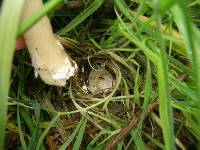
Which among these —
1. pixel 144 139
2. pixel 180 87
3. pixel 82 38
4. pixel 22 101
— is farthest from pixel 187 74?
pixel 22 101

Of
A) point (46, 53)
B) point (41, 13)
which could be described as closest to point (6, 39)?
point (41, 13)

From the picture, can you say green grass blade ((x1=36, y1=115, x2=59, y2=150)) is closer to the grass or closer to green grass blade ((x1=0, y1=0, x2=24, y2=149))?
the grass

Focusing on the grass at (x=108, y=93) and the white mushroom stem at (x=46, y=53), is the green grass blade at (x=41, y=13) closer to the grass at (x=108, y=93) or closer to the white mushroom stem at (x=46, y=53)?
the white mushroom stem at (x=46, y=53)

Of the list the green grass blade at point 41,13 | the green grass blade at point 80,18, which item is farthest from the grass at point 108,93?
the green grass blade at point 41,13

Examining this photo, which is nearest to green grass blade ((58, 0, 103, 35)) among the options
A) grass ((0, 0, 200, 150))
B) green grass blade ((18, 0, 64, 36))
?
grass ((0, 0, 200, 150))

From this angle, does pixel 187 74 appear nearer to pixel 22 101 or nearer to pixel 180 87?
pixel 180 87

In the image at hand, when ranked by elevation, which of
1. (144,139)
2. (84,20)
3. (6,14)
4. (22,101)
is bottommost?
(144,139)

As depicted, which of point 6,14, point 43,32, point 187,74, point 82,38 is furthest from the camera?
point 82,38
